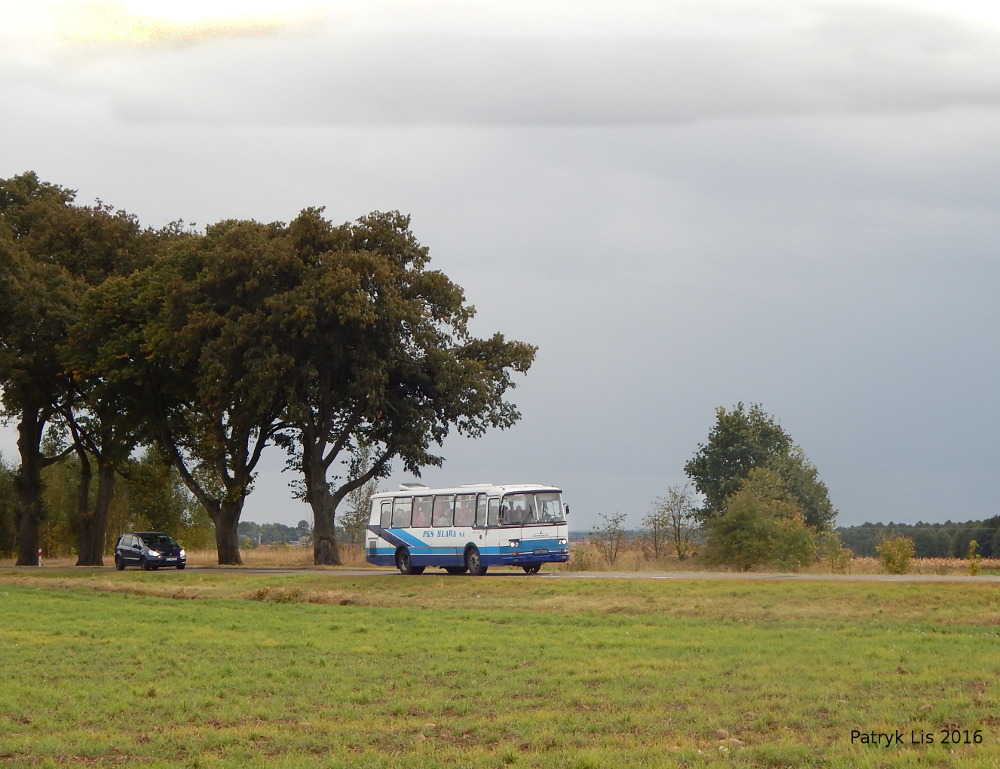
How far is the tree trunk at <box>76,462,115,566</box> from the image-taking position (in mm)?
63000

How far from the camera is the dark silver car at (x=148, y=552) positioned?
57.4 m

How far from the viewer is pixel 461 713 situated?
13.4 metres

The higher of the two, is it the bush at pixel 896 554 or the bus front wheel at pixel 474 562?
the bush at pixel 896 554

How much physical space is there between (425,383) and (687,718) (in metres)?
43.6

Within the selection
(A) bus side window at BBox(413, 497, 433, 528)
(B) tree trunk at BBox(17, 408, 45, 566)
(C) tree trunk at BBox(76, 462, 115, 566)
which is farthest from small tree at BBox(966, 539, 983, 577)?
(B) tree trunk at BBox(17, 408, 45, 566)

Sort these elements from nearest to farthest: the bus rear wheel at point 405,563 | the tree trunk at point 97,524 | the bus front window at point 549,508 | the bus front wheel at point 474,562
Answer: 1. the bus front window at point 549,508
2. the bus front wheel at point 474,562
3. the bus rear wheel at point 405,563
4. the tree trunk at point 97,524

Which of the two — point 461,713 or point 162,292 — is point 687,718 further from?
point 162,292

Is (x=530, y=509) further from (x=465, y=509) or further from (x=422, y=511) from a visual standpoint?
(x=422, y=511)

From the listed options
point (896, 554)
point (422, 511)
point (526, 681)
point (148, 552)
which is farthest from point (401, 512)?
point (526, 681)

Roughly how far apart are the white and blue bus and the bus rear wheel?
0.05 ft

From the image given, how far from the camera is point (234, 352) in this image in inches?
2062

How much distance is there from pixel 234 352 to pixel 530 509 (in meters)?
17.0

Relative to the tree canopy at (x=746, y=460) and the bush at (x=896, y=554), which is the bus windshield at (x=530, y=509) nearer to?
the bush at (x=896, y=554)

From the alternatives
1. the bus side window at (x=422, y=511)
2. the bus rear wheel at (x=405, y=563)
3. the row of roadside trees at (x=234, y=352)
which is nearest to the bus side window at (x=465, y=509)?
the bus side window at (x=422, y=511)
